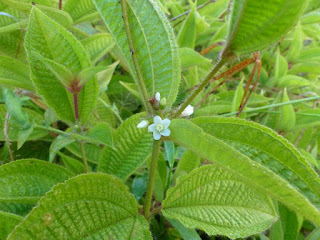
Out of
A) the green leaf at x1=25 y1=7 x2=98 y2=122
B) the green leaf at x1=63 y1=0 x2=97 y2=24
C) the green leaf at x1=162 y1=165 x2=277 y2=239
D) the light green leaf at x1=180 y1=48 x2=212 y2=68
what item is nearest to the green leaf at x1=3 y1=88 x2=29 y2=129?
the green leaf at x1=25 y1=7 x2=98 y2=122

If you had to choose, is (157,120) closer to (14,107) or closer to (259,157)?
(259,157)

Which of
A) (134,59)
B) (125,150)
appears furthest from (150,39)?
(125,150)

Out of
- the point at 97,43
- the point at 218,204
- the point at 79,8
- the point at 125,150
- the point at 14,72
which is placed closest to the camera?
the point at 218,204

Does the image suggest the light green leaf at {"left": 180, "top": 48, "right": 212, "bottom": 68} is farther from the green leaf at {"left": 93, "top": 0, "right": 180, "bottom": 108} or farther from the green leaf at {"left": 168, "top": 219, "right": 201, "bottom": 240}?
the green leaf at {"left": 168, "top": 219, "right": 201, "bottom": 240}

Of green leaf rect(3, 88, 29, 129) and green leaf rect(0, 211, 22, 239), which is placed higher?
green leaf rect(3, 88, 29, 129)

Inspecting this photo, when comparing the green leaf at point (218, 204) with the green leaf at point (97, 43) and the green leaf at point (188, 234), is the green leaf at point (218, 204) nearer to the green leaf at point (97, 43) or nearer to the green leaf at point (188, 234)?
the green leaf at point (188, 234)

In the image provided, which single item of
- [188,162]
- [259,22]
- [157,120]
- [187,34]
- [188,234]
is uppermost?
[259,22]

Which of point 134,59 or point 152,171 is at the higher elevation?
point 134,59
